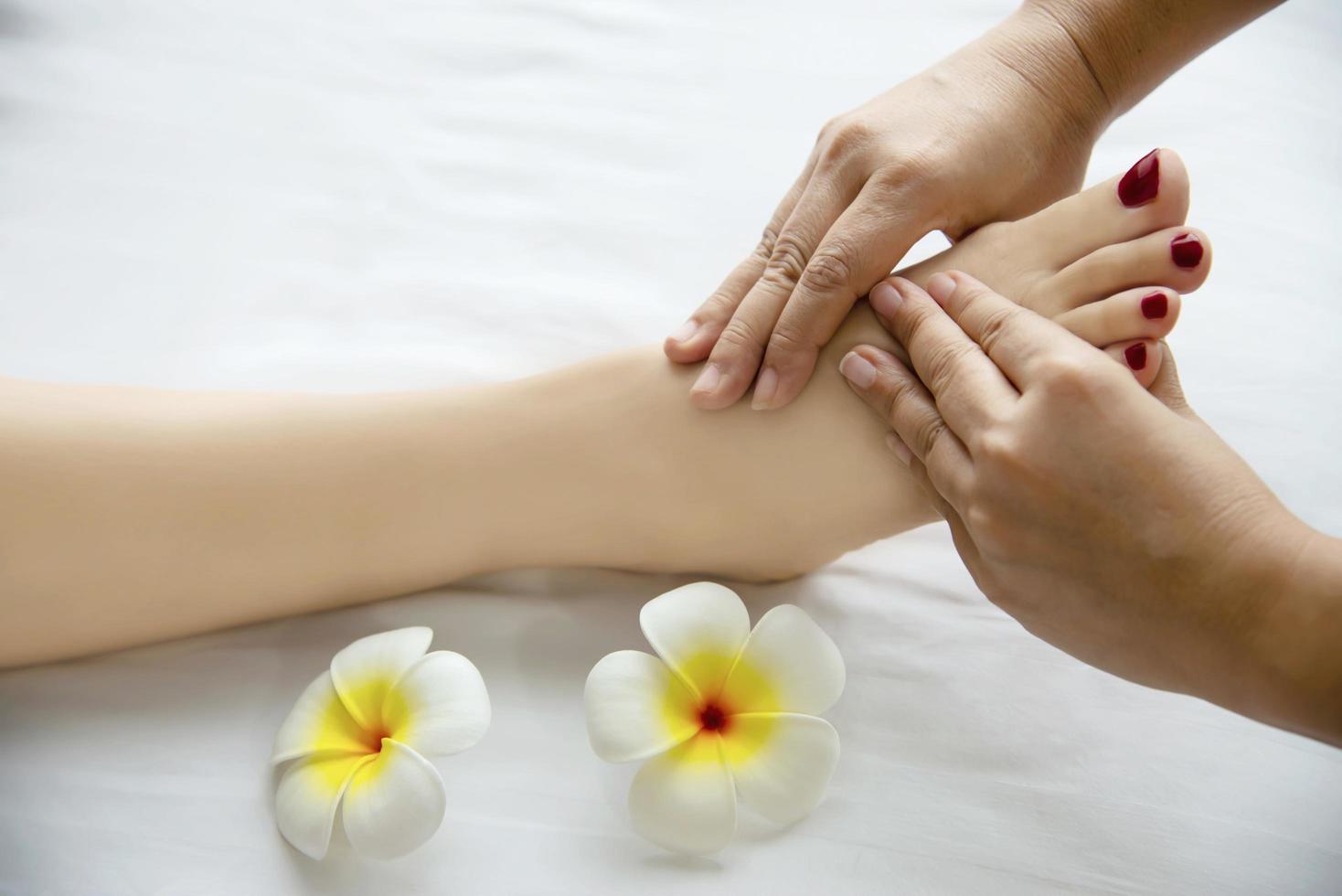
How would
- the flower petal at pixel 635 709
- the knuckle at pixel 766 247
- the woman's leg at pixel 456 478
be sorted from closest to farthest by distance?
the flower petal at pixel 635 709, the woman's leg at pixel 456 478, the knuckle at pixel 766 247

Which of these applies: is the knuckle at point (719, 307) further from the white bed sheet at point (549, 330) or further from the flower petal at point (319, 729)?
the flower petal at point (319, 729)

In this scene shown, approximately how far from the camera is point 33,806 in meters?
0.71

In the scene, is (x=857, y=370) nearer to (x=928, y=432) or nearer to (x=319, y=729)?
(x=928, y=432)

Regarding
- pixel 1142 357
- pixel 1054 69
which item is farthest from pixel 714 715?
pixel 1054 69

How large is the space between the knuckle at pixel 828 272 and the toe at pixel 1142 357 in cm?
21

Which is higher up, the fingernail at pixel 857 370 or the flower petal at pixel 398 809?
the fingernail at pixel 857 370

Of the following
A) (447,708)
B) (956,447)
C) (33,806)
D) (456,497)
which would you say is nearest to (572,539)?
(456,497)

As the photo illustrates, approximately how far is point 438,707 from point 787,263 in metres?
0.44

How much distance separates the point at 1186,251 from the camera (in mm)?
764

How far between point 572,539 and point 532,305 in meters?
0.29

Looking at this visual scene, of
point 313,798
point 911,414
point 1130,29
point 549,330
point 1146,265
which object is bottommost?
point 313,798

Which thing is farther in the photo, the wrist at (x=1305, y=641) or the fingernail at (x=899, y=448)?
the fingernail at (x=899, y=448)

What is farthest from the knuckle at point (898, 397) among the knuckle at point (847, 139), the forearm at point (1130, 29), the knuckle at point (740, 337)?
the forearm at point (1130, 29)

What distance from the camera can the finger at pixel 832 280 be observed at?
81 cm
